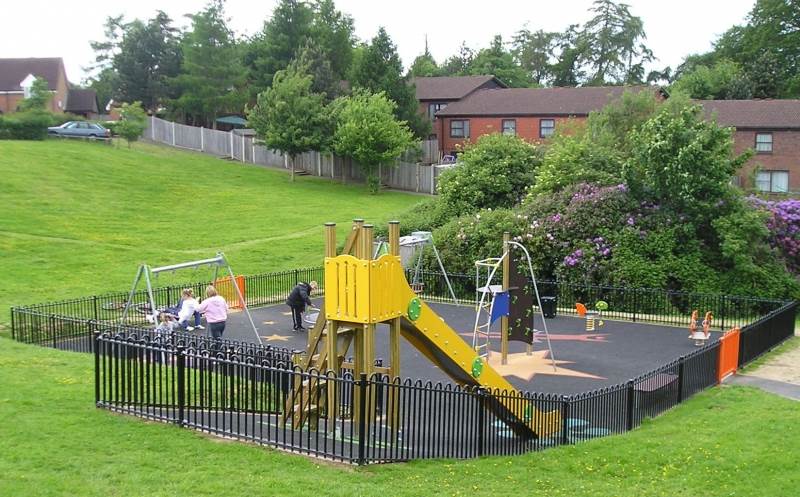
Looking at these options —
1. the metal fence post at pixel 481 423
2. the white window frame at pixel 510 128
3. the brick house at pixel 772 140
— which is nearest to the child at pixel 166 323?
the metal fence post at pixel 481 423

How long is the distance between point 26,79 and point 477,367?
6524 centimetres

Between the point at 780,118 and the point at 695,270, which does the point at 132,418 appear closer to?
the point at 695,270

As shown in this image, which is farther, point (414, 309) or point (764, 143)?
point (764, 143)

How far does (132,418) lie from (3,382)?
3205 millimetres

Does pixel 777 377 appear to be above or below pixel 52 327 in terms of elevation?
below

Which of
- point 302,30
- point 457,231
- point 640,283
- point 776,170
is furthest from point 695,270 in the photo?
point 302,30

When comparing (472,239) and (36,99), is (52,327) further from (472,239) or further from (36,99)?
(36,99)

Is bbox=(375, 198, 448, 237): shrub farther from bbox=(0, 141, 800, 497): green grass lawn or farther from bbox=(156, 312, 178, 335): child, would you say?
bbox=(156, 312, 178, 335): child

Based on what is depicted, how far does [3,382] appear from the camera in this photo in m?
14.1

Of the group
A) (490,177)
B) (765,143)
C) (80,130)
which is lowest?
(490,177)

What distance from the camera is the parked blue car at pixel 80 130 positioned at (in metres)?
58.4

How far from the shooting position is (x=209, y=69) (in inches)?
2662

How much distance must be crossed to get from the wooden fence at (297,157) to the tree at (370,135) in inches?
99.8

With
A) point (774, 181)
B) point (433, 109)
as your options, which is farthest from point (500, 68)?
point (774, 181)
